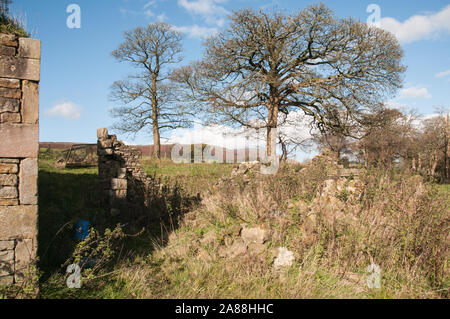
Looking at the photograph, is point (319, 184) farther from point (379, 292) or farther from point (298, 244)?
point (379, 292)

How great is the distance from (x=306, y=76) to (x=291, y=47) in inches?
73.4

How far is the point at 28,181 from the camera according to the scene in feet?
14.6

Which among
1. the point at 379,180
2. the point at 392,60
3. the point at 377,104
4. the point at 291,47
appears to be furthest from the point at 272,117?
the point at 379,180

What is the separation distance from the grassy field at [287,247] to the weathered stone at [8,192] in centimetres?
122

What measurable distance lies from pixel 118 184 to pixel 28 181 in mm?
5826

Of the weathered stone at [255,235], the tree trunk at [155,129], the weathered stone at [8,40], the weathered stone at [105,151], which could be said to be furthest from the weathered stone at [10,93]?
the tree trunk at [155,129]

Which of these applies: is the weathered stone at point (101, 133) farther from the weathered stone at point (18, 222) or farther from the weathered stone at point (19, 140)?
the weathered stone at point (18, 222)

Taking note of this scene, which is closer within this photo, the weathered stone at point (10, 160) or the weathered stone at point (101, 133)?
the weathered stone at point (10, 160)

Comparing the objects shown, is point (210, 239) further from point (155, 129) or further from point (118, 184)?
point (155, 129)

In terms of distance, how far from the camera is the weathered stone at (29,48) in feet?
14.8

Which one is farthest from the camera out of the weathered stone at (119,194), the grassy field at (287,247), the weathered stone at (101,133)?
the weathered stone at (101,133)

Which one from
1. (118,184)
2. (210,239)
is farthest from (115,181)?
(210,239)

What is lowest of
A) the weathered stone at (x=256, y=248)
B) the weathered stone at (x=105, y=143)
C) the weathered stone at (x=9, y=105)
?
the weathered stone at (x=256, y=248)

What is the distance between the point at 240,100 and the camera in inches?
741
